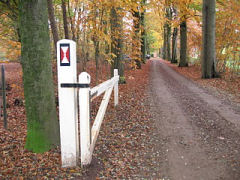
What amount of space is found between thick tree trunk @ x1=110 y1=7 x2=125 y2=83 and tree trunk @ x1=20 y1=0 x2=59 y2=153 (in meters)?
5.94

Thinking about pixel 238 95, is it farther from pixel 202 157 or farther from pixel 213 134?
pixel 202 157

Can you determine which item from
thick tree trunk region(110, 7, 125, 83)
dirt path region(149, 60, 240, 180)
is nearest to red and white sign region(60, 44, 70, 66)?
dirt path region(149, 60, 240, 180)

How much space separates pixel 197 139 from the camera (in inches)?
189

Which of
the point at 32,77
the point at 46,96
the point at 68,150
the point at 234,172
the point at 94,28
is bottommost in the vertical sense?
the point at 234,172

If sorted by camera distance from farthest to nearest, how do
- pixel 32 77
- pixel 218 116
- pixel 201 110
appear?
pixel 201 110 < pixel 218 116 < pixel 32 77

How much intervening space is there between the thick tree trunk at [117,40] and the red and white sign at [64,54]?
20.8ft

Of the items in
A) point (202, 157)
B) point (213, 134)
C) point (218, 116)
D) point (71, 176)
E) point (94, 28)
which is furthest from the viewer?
point (94, 28)

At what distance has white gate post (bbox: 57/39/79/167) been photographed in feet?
10.8

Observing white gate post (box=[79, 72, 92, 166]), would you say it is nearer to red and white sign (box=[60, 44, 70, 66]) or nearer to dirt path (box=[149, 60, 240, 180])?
red and white sign (box=[60, 44, 70, 66])

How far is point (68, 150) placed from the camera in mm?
3533

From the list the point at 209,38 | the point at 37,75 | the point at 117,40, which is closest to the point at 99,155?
the point at 37,75

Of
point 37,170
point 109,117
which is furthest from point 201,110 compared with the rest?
point 37,170

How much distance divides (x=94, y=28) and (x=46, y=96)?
16.8 ft

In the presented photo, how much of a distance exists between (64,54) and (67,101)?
2.40 feet
